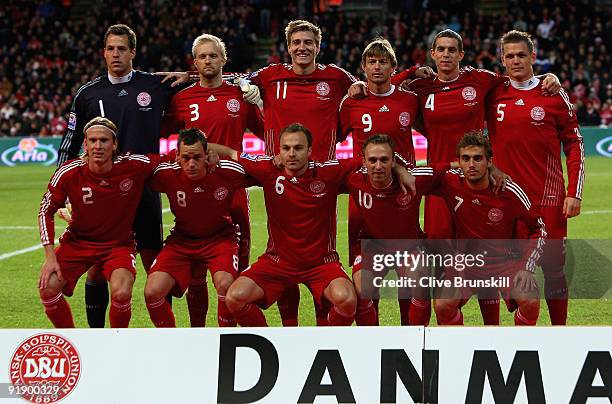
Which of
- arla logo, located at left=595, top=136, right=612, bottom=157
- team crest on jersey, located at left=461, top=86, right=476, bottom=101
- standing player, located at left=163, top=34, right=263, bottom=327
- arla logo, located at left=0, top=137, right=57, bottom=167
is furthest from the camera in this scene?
arla logo, located at left=0, top=137, right=57, bottom=167

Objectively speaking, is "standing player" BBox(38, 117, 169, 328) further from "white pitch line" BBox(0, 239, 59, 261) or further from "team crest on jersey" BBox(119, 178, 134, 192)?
"white pitch line" BBox(0, 239, 59, 261)

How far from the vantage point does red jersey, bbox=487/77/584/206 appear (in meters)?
6.45

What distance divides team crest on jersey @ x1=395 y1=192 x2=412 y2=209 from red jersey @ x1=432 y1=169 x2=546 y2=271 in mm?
172

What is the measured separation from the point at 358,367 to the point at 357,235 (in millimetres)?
1644

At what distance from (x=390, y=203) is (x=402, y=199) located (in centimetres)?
7

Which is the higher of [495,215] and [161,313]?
[495,215]

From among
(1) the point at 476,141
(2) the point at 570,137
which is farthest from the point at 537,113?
(1) the point at 476,141

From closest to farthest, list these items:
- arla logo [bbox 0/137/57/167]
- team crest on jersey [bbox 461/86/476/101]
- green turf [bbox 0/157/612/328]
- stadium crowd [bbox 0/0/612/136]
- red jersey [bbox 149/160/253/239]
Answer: red jersey [bbox 149/160/253/239] → team crest on jersey [bbox 461/86/476/101] → green turf [bbox 0/157/612/328] → arla logo [bbox 0/137/57/167] → stadium crowd [bbox 0/0/612/136]

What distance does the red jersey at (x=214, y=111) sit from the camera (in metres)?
6.73

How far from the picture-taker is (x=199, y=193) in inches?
248

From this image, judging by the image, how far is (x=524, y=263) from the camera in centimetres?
605

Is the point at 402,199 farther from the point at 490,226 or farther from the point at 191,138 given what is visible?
the point at 191,138

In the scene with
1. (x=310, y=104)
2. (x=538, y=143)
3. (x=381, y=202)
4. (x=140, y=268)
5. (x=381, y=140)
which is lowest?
(x=140, y=268)

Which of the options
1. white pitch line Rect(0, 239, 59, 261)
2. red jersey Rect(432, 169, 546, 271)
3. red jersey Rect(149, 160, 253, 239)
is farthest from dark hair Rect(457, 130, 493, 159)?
white pitch line Rect(0, 239, 59, 261)
